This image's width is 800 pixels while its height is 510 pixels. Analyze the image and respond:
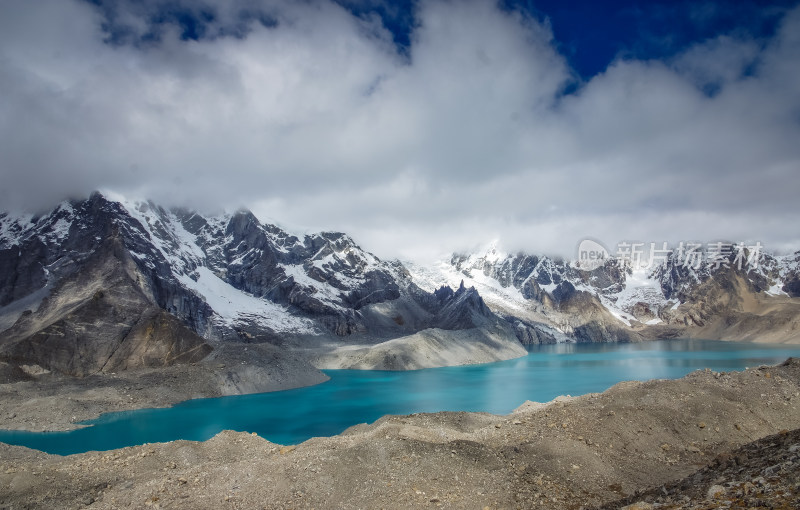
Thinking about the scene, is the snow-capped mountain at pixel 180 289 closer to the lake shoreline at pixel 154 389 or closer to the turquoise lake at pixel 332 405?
the lake shoreline at pixel 154 389

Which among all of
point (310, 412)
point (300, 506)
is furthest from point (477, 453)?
point (310, 412)

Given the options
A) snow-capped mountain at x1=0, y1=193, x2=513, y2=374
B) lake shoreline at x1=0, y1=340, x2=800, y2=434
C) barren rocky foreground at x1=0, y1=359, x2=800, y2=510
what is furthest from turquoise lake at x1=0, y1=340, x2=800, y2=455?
snow-capped mountain at x1=0, y1=193, x2=513, y2=374

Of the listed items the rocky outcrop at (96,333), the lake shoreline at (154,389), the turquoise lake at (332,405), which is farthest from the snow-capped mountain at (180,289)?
the turquoise lake at (332,405)

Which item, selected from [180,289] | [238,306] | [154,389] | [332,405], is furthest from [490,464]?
[238,306]

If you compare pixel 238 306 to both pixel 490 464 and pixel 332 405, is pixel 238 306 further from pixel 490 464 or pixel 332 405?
pixel 490 464

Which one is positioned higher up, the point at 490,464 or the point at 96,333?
the point at 490,464

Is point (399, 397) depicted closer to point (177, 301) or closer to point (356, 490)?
point (356, 490)
